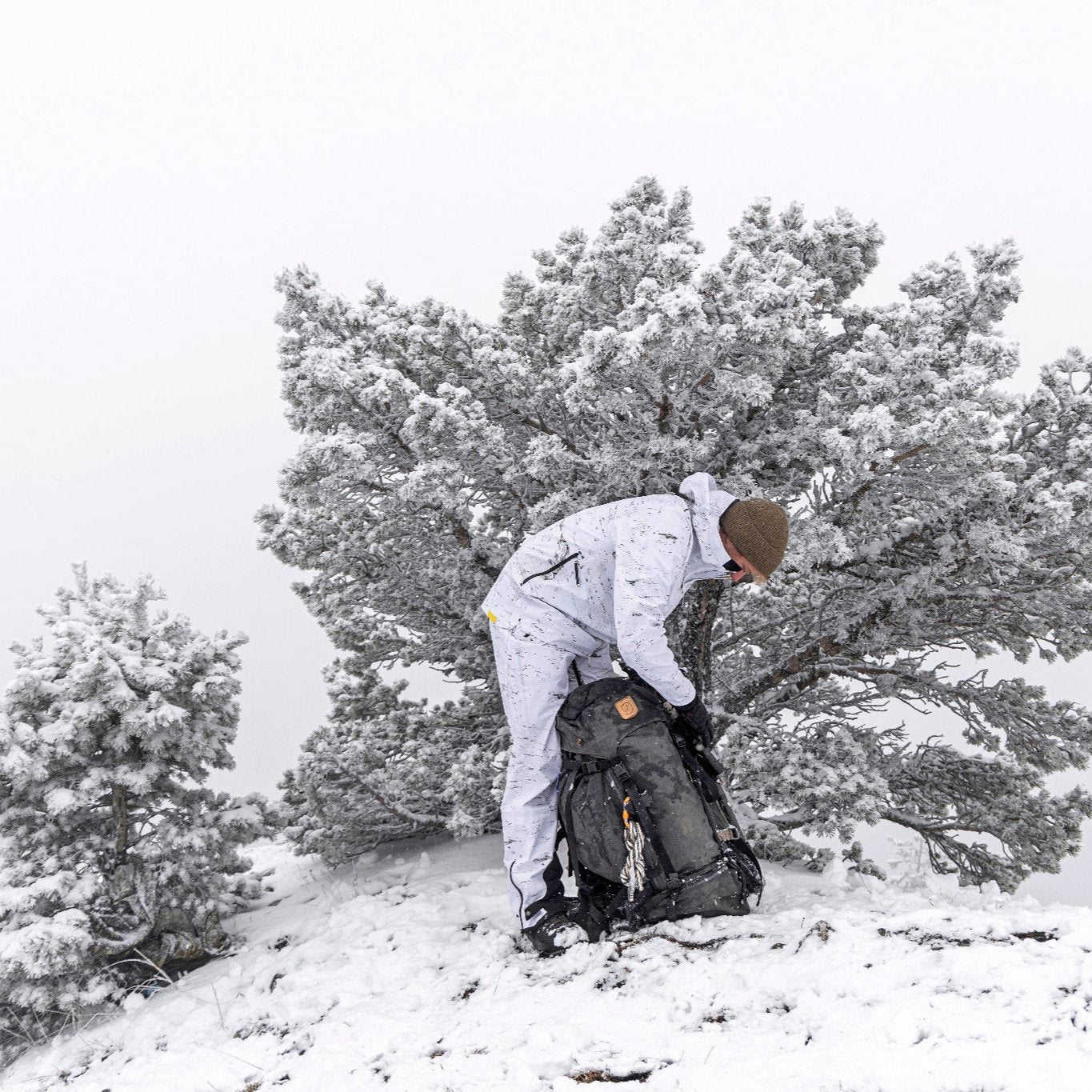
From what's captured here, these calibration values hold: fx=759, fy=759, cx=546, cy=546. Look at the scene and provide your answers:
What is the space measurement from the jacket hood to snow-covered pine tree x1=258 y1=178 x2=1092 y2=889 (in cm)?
118

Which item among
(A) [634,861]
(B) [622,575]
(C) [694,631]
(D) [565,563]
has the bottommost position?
(A) [634,861]

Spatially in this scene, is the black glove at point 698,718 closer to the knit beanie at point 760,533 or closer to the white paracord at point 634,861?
the white paracord at point 634,861

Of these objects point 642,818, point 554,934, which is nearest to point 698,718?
point 642,818

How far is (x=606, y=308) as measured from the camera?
6785 millimetres

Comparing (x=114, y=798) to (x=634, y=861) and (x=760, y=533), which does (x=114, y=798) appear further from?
(x=760, y=533)

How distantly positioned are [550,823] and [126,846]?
10.3ft

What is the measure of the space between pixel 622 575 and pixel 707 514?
1.90 ft

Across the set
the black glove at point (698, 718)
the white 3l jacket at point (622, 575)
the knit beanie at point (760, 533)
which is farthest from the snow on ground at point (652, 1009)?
the knit beanie at point (760, 533)

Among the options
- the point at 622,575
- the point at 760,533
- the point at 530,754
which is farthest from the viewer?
the point at 530,754

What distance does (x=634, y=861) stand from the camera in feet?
12.2

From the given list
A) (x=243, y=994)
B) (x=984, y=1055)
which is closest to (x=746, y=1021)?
(x=984, y=1055)

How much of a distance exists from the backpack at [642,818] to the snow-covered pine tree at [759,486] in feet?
6.59

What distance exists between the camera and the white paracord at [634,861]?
373cm

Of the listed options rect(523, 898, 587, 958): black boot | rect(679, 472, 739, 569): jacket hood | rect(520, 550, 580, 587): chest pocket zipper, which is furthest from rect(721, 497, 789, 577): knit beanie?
rect(523, 898, 587, 958): black boot
